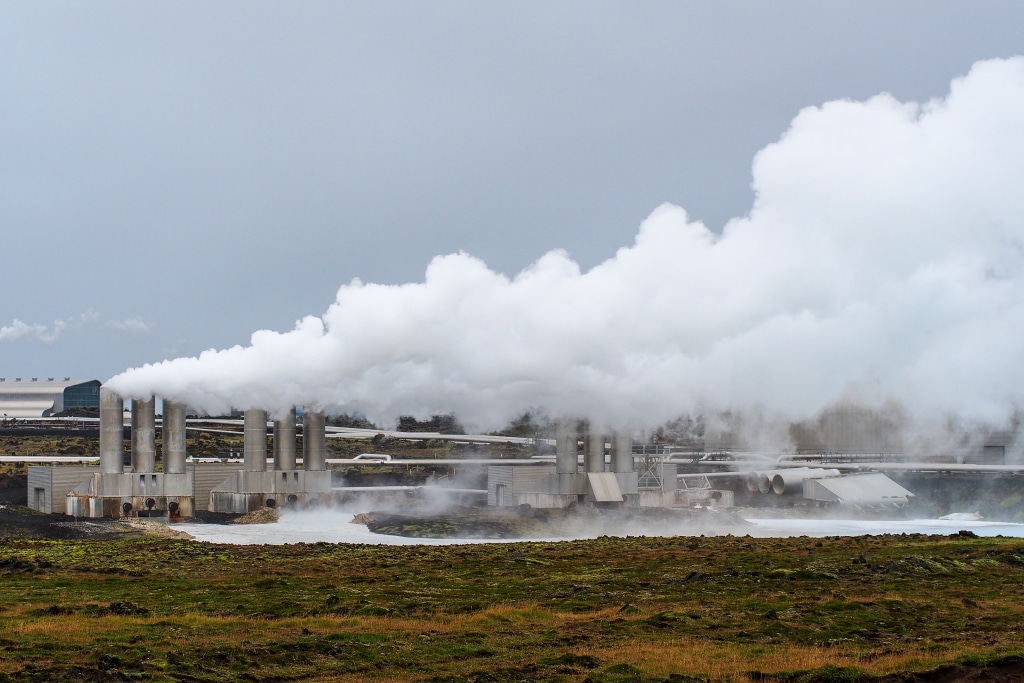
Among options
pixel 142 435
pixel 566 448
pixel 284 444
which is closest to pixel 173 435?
pixel 142 435

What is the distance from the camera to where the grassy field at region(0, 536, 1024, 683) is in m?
29.2

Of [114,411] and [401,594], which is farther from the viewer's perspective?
[114,411]

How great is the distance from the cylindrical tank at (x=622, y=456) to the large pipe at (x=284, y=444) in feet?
99.5

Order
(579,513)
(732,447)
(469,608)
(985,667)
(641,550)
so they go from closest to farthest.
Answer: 1. (985,667)
2. (469,608)
3. (641,550)
4. (579,513)
5. (732,447)

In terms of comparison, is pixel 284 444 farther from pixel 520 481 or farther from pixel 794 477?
pixel 794 477

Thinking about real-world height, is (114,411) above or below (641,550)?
above

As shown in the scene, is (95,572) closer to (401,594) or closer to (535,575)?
(401,594)

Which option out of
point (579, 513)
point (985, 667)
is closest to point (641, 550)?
point (579, 513)

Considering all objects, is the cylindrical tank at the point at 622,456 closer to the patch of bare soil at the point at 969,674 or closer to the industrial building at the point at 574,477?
the industrial building at the point at 574,477

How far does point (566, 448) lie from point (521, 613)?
60.6 m

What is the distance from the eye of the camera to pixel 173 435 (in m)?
101

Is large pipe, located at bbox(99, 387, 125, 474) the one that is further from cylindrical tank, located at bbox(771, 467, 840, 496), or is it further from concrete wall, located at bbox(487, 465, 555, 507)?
cylindrical tank, located at bbox(771, 467, 840, 496)

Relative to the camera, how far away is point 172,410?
10144 centimetres

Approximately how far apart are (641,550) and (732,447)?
61952mm
